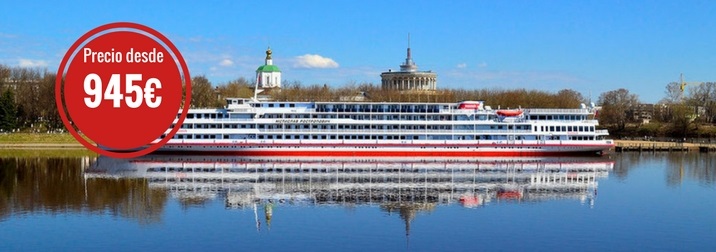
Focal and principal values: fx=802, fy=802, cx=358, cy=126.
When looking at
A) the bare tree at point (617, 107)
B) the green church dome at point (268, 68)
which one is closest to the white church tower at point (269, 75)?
the green church dome at point (268, 68)

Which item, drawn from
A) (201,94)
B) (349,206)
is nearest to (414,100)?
(201,94)

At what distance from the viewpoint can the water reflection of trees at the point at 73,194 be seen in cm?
3145

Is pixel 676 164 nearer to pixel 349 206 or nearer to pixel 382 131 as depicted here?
pixel 382 131

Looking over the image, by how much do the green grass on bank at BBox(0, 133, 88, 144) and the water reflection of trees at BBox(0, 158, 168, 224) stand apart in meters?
20.7

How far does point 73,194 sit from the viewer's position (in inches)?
1404

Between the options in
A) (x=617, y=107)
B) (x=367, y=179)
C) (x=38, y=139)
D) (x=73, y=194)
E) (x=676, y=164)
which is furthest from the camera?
(x=617, y=107)

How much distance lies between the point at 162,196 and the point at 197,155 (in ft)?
70.5

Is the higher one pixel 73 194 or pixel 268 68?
pixel 268 68

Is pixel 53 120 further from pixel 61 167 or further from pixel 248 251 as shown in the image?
pixel 248 251

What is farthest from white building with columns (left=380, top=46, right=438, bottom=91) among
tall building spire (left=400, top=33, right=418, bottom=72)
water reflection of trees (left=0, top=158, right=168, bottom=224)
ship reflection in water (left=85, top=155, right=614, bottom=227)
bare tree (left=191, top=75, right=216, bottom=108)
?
water reflection of trees (left=0, top=158, right=168, bottom=224)

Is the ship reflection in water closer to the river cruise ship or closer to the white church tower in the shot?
the river cruise ship

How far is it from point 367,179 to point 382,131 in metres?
17.1

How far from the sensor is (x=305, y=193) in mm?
37125

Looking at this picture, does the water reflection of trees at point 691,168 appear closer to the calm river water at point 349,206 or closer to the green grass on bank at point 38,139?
the calm river water at point 349,206
